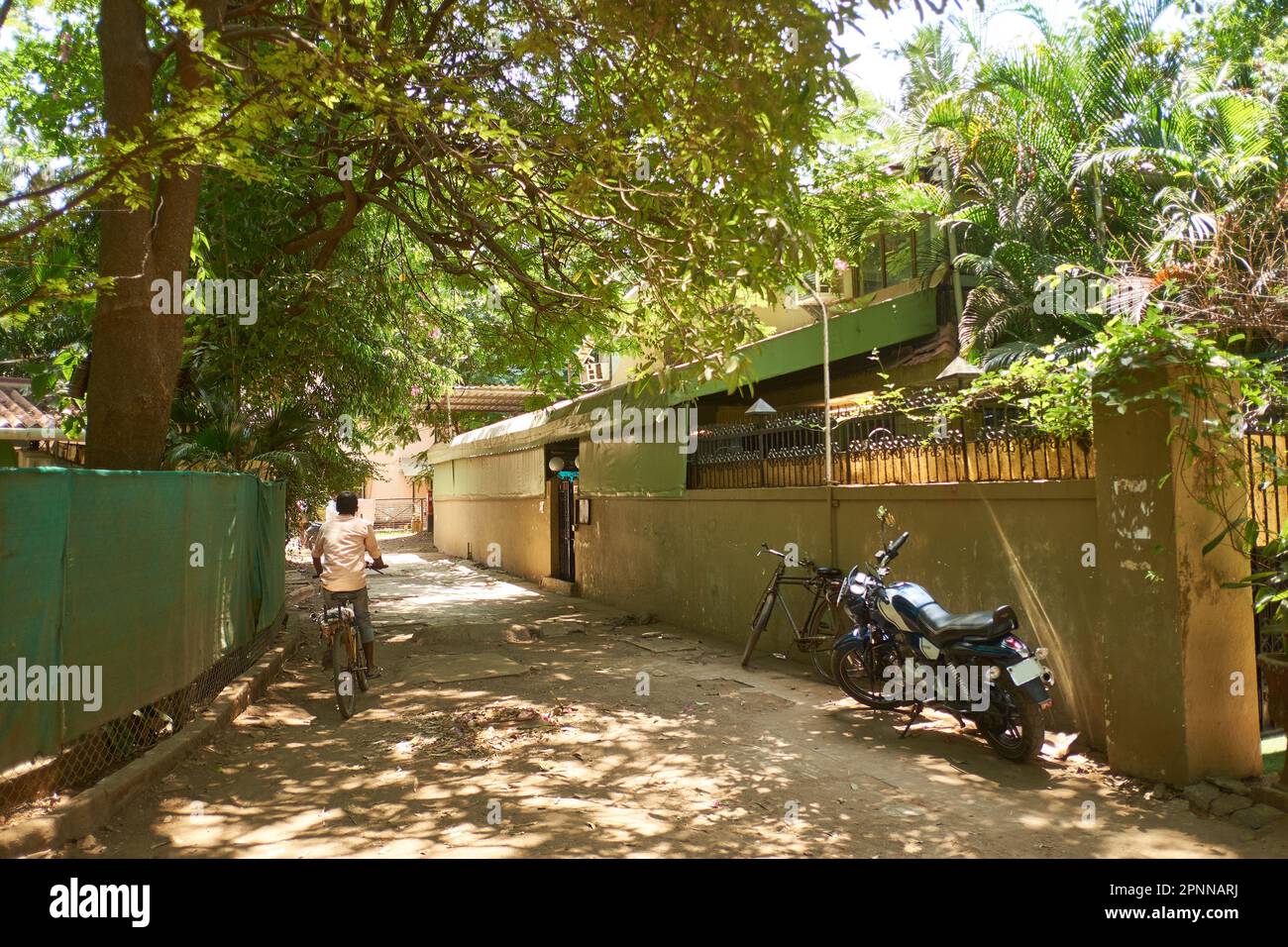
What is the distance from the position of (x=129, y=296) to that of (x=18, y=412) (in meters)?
5.90

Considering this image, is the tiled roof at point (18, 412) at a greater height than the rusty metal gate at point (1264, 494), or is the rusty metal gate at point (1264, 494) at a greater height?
the tiled roof at point (18, 412)

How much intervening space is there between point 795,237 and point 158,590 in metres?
4.78

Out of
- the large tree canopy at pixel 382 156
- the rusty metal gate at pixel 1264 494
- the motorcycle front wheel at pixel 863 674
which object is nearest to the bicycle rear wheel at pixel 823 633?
the motorcycle front wheel at pixel 863 674

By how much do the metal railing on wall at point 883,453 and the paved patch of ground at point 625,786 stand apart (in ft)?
6.56

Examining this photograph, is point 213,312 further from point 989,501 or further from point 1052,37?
point 1052,37

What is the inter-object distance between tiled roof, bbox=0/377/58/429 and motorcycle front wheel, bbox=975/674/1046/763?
10390mm

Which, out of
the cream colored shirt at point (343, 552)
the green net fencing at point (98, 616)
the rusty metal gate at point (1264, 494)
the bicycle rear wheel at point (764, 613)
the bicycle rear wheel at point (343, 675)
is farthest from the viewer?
the bicycle rear wheel at point (764, 613)

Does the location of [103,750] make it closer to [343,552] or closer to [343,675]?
[343,675]

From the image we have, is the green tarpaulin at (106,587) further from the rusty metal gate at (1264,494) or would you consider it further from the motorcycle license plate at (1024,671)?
the rusty metal gate at (1264,494)

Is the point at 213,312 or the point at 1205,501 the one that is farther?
the point at 213,312

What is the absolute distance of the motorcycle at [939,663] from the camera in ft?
18.7

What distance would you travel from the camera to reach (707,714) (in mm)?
7438

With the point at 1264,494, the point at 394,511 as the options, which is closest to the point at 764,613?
the point at 1264,494
